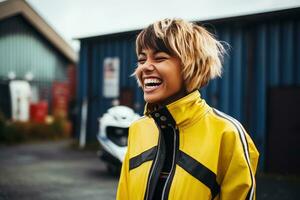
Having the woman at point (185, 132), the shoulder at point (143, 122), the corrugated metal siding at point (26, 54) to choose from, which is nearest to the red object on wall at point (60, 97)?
the corrugated metal siding at point (26, 54)

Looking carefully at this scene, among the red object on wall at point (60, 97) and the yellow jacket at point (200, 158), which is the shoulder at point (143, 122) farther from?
the red object on wall at point (60, 97)

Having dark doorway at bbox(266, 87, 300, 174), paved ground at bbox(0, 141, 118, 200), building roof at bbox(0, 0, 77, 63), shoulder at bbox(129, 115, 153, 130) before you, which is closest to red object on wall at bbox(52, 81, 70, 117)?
building roof at bbox(0, 0, 77, 63)

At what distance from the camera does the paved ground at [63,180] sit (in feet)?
21.4

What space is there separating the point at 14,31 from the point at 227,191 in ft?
58.1

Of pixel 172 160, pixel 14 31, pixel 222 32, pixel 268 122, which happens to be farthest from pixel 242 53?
pixel 14 31

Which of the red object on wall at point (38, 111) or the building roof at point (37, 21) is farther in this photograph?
the building roof at point (37, 21)

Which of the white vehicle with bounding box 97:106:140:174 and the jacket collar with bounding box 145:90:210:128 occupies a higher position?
the jacket collar with bounding box 145:90:210:128

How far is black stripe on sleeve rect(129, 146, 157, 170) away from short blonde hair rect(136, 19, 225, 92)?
0.35m

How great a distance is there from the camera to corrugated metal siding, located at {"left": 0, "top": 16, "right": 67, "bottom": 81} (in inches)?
687

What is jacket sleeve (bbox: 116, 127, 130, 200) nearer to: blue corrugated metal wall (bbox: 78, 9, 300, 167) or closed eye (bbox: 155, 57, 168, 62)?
closed eye (bbox: 155, 57, 168, 62)

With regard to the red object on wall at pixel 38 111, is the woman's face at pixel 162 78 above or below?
above

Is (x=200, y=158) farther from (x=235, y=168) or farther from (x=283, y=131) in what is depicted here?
(x=283, y=131)

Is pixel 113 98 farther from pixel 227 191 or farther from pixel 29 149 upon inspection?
pixel 227 191

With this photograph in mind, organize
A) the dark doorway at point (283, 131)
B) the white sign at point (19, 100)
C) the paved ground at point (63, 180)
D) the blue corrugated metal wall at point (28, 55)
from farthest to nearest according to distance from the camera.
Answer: the blue corrugated metal wall at point (28, 55), the white sign at point (19, 100), the dark doorway at point (283, 131), the paved ground at point (63, 180)
